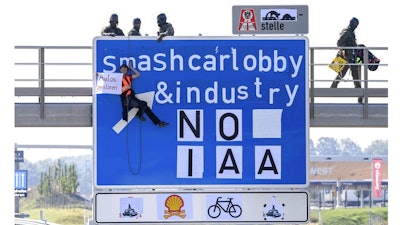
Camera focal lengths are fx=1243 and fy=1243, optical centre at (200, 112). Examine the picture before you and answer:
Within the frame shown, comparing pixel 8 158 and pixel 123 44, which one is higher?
pixel 123 44

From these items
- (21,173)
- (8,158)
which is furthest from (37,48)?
(21,173)

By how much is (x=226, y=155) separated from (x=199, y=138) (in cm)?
28

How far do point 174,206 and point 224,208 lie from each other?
0.43 m

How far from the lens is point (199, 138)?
10.9m

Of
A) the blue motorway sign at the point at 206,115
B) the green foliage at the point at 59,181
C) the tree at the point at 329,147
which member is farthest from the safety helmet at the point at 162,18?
Answer: the tree at the point at 329,147

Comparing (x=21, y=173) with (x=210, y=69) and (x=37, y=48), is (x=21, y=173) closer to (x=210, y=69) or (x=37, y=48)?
(x=37, y=48)

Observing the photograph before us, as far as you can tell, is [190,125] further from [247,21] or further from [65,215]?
[65,215]

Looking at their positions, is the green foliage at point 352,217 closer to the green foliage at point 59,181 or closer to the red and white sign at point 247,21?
the green foliage at point 59,181

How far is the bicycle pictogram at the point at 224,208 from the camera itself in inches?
422

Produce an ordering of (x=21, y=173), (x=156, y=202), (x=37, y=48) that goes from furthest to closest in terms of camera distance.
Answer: (x=21, y=173)
(x=37, y=48)
(x=156, y=202)

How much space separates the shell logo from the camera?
10.7 meters

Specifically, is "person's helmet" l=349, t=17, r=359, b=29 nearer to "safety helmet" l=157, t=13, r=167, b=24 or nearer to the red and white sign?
"safety helmet" l=157, t=13, r=167, b=24

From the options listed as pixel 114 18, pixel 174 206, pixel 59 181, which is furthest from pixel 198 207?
pixel 59 181

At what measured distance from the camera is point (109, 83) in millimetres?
10812
